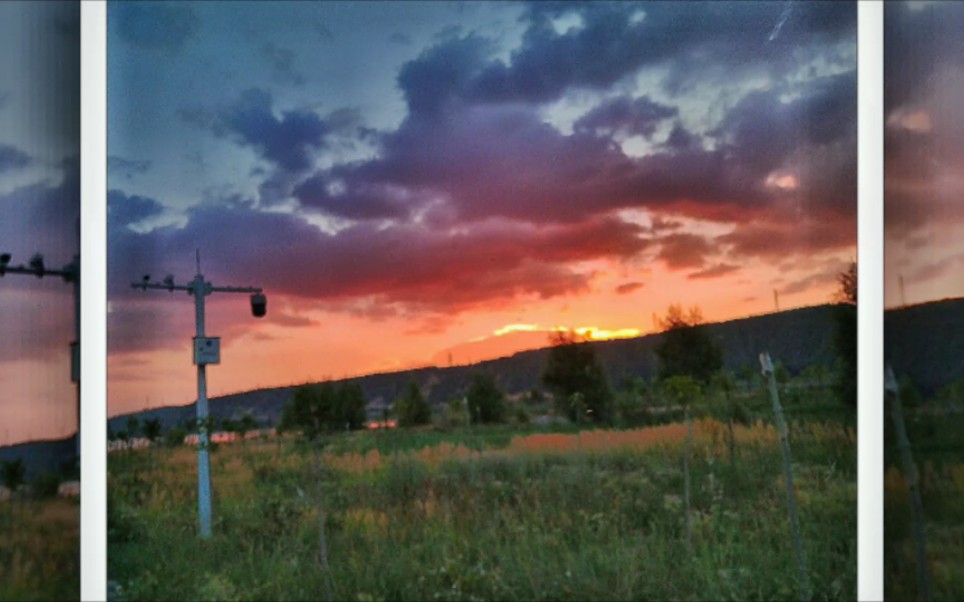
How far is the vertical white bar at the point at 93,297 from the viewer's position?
7.79 ft

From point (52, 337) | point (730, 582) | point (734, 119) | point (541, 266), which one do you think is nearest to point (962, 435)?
point (730, 582)

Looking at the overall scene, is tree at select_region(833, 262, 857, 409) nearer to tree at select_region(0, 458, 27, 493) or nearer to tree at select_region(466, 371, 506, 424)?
tree at select_region(466, 371, 506, 424)

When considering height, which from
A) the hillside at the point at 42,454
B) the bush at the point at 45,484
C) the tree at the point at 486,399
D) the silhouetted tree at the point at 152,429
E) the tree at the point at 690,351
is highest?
the tree at the point at 690,351

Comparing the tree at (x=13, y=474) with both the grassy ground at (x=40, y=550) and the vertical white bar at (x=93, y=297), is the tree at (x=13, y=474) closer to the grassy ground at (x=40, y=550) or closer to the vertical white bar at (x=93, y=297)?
the grassy ground at (x=40, y=550)

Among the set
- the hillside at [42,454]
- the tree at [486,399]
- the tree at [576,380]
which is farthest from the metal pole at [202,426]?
the tree at [576,380]

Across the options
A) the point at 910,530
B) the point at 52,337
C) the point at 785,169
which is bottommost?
the point at 910,530

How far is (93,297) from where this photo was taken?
2.40m

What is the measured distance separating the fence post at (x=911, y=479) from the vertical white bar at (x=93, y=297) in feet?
7.41

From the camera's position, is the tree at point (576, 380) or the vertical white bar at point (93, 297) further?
the tree at point (576, 380)

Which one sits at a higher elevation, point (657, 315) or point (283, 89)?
point (283, 89)

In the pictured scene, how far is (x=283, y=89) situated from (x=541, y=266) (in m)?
0.97

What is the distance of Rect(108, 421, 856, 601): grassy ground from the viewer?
248cm

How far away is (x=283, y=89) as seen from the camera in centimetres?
256

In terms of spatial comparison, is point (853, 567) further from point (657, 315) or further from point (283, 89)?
point (283, 89)
